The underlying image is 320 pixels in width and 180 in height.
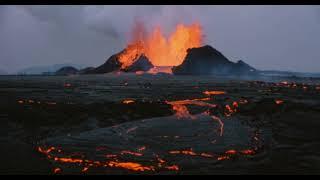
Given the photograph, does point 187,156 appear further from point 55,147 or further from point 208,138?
point 55,147

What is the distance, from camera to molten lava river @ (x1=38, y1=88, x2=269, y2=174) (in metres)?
11.2

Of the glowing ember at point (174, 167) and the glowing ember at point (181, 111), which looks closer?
the glowing ember at point (174, 167)

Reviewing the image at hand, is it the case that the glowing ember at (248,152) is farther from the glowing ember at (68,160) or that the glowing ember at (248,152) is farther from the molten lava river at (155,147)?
the glowing ember at (68,160)

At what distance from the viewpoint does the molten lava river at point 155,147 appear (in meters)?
11.2

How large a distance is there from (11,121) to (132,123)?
7.49m

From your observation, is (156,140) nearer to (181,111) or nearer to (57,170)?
(57,170)

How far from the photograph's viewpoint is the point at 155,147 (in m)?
14.0

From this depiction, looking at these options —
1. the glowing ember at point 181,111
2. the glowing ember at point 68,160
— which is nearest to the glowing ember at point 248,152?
the glowing ember at point 68,160

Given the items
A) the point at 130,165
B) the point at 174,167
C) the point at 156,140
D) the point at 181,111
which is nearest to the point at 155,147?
the point at 156,140

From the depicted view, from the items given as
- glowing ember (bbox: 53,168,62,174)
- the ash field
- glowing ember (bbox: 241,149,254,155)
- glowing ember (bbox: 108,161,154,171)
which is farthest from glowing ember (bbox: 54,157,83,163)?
glowing ember (bbox: 241,149,254,155)

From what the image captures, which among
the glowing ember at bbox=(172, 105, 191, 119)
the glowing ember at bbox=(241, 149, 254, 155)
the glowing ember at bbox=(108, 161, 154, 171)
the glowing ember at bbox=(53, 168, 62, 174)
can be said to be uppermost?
the glowing ember at bbox=(172, 105, 191, 119)

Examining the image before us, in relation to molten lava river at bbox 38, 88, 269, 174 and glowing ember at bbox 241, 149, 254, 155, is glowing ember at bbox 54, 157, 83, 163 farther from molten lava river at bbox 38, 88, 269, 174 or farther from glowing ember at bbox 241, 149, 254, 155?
glowing ember at bbox 241, 149, 254, 155

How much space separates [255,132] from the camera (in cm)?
1780

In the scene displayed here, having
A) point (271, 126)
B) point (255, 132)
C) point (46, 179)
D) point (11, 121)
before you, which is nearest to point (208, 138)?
point (255, 132)
